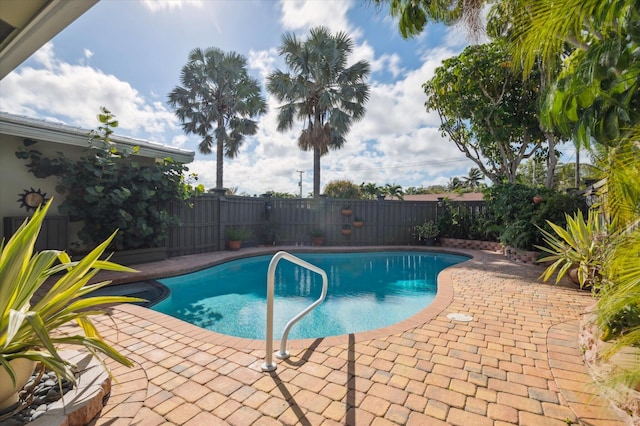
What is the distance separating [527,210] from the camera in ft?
25.9

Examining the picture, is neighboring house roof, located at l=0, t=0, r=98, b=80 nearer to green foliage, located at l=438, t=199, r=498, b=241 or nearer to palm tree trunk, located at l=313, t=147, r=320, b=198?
palm tree trunk, located at l=313, t=147, r=320, b=198

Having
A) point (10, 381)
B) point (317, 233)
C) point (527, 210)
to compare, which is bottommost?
point (10, 381)

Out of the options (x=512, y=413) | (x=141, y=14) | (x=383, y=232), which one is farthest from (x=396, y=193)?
(x=512, y=413)

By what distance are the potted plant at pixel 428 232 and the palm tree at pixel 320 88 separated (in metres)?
4.73

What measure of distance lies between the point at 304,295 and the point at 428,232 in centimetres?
735

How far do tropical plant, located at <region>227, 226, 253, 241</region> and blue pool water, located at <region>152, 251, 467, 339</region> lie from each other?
1231mm

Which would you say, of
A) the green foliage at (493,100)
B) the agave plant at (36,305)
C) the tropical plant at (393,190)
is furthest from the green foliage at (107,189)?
the tropical plant at (393,190)

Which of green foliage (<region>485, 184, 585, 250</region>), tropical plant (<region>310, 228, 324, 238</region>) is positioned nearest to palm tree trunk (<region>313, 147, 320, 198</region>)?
tropical plant (<region>310, 228, 324, 238</region>)

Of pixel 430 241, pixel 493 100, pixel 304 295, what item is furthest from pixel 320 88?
pixel 304 295

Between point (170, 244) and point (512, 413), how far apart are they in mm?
8506

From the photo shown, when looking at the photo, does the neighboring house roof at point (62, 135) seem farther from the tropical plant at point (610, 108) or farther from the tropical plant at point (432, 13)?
the tropical plant at point (610, 108)

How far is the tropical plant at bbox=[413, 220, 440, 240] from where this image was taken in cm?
1157

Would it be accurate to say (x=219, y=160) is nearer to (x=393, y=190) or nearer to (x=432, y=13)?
(x=393, y=190)

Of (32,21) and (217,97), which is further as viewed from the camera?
(217,97)
